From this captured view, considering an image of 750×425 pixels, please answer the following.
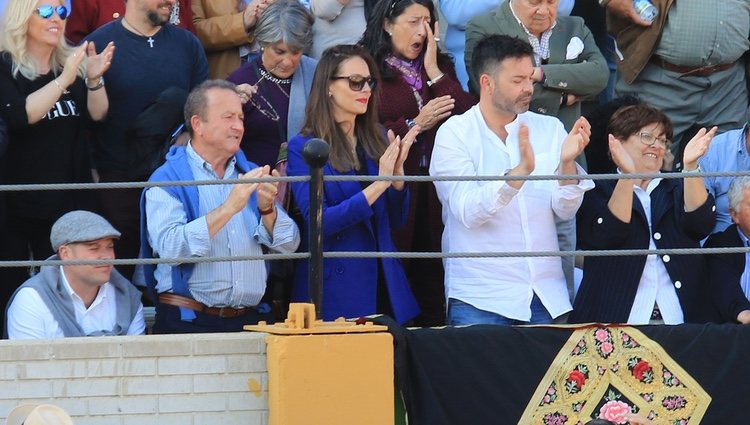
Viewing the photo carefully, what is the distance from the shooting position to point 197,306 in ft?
22.4

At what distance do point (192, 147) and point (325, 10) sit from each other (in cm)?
169

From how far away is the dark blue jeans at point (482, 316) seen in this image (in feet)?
22.8

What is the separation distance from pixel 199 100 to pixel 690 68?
122 inches

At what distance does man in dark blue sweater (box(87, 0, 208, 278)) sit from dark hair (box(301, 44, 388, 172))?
941mm

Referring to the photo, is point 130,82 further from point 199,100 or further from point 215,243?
point 215,243

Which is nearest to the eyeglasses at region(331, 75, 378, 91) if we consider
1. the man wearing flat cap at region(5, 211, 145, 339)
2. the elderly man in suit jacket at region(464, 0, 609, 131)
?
the elderly man in suit jacket at region(464, 0, 609, 131)

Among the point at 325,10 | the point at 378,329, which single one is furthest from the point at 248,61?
the point at 378,329

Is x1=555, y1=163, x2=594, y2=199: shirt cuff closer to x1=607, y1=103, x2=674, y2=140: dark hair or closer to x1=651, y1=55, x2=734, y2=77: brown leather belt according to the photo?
x1=607, y1=103, x2=674, y2=140: dark hair

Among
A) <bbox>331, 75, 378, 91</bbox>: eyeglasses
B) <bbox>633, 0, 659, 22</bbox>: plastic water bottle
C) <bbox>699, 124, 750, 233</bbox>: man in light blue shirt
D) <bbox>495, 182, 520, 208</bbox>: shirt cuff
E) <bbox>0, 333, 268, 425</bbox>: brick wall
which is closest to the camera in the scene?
<bbox>0, 333, 268, 425</bbox>: brick wall

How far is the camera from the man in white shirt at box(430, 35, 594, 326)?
22.7 ft

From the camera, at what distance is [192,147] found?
7.16 meters

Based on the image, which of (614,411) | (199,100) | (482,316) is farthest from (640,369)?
(199,100)

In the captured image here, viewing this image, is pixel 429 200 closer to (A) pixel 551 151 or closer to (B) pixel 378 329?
(A) pixel 551 151

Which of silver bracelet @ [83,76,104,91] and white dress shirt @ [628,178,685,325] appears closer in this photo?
white dress shirt @ [628,178,685,325]
